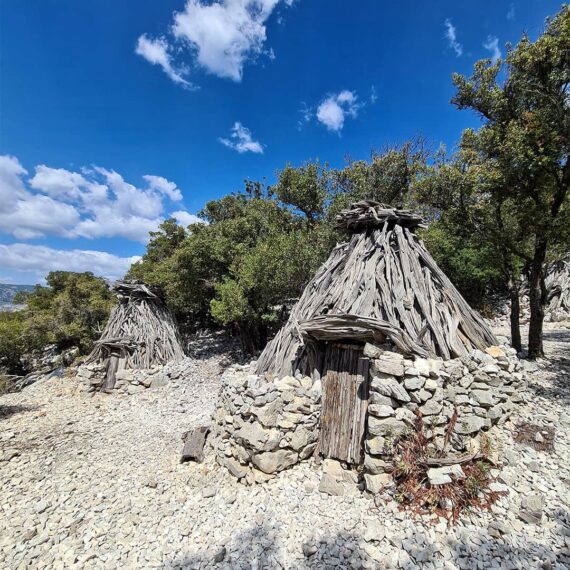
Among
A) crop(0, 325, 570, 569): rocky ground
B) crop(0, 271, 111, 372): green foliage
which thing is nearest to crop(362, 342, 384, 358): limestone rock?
crop(0, 325, 570, 569): rocky ground

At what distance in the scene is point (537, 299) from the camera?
9.80 metres

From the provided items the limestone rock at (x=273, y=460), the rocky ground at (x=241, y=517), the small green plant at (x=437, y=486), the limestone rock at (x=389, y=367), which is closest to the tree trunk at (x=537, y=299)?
the rocky ground at (x=241, y=517)

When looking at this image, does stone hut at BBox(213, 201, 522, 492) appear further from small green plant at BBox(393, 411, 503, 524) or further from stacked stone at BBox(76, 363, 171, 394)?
stacked stone at BBox(76, 363, 171, 394)

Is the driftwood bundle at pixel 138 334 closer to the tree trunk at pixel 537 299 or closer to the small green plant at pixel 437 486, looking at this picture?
the small green plant at pixel 437 486

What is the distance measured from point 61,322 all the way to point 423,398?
18931mm

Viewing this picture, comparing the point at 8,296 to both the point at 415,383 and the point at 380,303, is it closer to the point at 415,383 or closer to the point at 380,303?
the point at 380,303

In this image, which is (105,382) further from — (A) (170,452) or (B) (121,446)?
(A) (170,452)

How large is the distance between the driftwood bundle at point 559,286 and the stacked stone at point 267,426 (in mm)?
20292

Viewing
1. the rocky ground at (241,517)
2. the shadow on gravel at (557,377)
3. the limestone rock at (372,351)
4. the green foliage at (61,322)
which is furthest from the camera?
the green foliage at (61,322)

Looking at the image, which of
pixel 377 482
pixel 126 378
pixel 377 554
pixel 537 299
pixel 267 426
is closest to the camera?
pixel 377 554

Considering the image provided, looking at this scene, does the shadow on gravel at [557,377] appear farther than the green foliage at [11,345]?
No

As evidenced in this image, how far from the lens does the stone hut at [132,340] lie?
12.4 metres

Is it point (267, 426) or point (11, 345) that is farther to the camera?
point (11, 345)

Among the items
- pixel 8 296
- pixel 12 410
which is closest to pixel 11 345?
pixel 12 410
